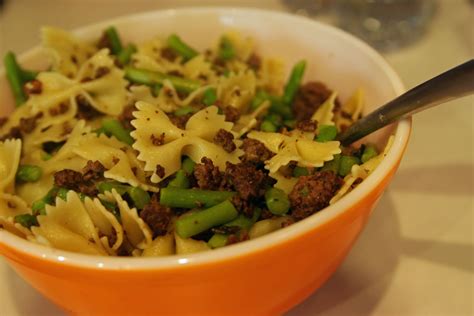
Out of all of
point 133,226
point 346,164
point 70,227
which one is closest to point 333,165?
point 346,164

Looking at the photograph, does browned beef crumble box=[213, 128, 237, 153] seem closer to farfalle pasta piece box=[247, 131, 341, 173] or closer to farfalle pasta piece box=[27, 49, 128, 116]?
farfalle pasta piece box=[247, 131, 341, 173]

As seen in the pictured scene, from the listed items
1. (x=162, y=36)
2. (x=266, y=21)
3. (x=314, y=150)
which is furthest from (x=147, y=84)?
(x=314, y=150)

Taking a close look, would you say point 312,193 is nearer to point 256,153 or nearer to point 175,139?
point 256,153

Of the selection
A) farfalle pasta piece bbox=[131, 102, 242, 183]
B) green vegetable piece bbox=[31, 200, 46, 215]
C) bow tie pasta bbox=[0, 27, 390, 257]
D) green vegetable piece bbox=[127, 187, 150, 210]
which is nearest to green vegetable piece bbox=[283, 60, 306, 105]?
bow tie pasta bbox=[0, 27, 390, 257]

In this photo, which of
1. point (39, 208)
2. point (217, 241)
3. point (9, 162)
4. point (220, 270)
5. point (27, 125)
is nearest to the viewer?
point (220, 270)

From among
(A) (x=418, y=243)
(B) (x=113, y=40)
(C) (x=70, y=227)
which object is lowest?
(A) (x=418, y=243)

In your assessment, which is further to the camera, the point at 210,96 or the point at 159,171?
the point at 210,96

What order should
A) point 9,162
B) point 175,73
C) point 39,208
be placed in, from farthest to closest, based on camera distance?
point 175,73 → point 9,162 → point 39,208
